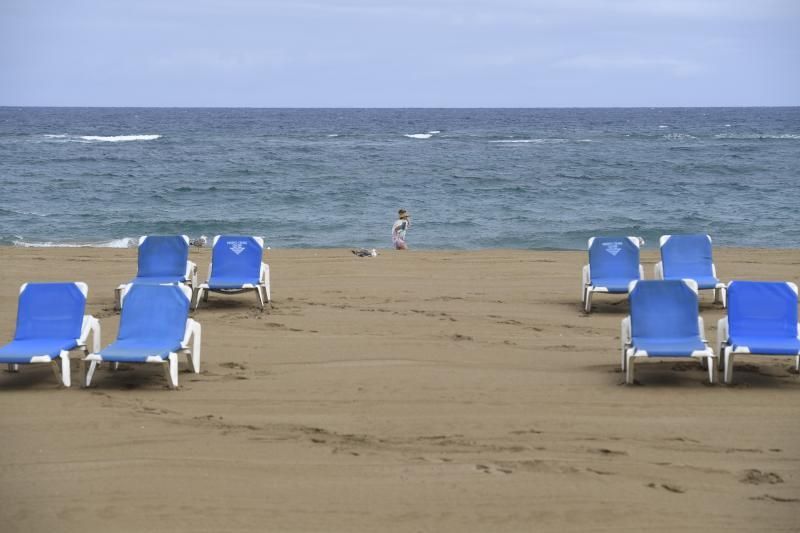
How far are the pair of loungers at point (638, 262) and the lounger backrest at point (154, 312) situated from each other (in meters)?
4.85

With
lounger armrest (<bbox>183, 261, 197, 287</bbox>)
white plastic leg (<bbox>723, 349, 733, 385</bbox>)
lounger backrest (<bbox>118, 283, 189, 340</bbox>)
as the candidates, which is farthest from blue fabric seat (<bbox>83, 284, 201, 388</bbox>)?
white plastic leg (<bbox>723, 349, 733, 385</bbox>)

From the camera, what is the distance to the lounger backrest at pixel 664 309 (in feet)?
26.8

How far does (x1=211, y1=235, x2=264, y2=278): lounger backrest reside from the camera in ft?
37.0

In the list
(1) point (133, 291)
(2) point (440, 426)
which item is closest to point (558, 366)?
(2) point (440, 426)

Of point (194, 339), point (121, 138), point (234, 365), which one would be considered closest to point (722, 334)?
point (234, 365)

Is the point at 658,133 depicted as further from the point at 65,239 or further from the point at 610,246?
the point at 610,246

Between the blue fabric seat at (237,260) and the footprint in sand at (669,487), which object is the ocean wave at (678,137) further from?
the footprint in sand at (669,487)

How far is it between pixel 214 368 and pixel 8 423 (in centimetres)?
198

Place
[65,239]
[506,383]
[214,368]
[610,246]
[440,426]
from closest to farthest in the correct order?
[440,426]
[506,383]
[214,368]
[610,246]
[65,239]

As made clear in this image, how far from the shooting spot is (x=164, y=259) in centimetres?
1138

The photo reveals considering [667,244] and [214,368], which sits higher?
[667,244]

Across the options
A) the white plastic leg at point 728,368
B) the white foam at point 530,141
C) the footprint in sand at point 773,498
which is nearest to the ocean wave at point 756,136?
the white foam at point 530,141

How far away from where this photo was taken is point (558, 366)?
8523 millimetres

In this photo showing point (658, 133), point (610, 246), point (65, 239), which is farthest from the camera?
point (658, 133)
